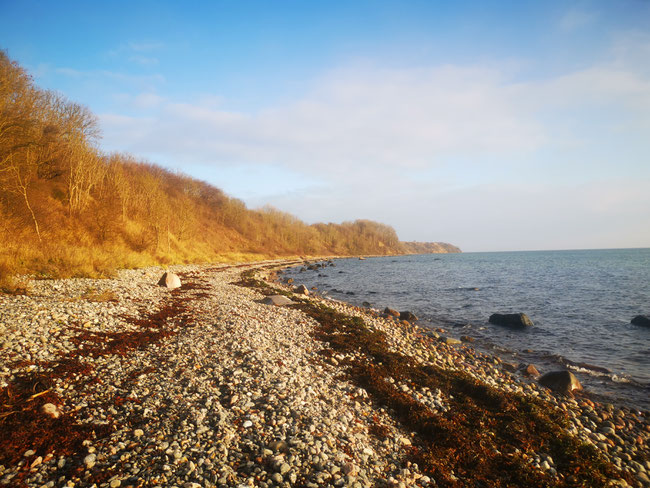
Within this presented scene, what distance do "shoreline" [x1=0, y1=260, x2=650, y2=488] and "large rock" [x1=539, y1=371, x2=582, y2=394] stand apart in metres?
0.77

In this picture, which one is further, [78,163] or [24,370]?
[78,163]

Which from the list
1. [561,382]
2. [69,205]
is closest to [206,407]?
[561,382]

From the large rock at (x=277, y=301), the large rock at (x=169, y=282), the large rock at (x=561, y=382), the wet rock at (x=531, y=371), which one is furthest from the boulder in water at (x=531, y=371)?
the large rock at (x=169, y=282)

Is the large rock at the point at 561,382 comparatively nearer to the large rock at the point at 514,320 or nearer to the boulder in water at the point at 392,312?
the large rock at the point at 514,320

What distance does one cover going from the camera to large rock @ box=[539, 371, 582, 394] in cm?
1051

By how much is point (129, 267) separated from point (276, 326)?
22.3m

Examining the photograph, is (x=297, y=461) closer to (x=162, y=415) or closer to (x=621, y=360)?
(x=162, y=415)

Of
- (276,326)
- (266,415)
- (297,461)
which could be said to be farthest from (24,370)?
(276,326)

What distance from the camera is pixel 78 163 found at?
3616cm

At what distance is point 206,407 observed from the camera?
6.21 meters

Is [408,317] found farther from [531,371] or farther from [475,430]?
[475,430]

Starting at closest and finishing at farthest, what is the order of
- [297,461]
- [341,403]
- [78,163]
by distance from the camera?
[297,461] < [341,403] < [78,163]

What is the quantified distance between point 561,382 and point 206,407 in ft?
40.2

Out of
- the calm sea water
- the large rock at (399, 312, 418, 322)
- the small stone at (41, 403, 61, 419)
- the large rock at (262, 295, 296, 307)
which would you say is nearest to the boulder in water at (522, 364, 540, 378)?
the calm sea water
